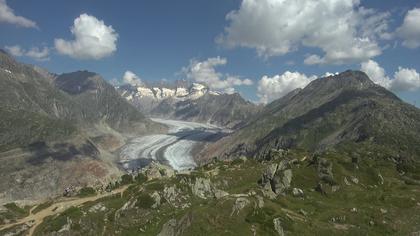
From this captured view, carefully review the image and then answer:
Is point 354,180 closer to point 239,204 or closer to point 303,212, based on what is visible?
point 303,212

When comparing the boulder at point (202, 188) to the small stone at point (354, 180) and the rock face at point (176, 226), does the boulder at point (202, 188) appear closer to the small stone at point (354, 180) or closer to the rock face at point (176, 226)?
the rock face at point (176, 226)

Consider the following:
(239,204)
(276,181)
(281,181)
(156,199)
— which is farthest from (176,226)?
(281,181)

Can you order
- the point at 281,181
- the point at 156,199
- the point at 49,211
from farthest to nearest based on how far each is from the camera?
the point at 281,181 < the point at 49,211 < the point at 156,199

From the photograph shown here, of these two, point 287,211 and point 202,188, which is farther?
point 202,188

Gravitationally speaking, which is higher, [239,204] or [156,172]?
[156,172]

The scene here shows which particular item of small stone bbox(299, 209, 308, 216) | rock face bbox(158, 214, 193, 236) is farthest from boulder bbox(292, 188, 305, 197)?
rock face bbox(158, 214, 193, 236)

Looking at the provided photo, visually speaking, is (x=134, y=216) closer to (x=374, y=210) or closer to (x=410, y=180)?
(x=374, y=210)

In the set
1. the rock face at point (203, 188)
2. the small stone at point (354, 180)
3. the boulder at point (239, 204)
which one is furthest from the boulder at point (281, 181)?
the boulder at point (239, 204)

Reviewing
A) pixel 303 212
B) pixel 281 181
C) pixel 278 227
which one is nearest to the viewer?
pixel 278 227
